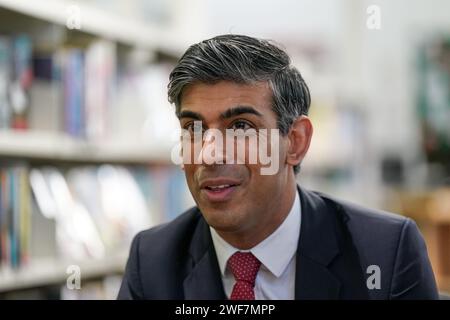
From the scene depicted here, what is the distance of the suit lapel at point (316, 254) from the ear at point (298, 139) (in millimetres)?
116

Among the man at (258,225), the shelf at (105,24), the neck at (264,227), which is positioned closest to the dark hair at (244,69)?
the man at (258,225)

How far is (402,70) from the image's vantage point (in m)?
4.41

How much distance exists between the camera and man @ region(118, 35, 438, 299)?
846mm

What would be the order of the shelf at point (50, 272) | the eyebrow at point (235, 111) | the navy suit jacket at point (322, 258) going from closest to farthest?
the eyebrow at point (235, 111)
the navy suit jacket at point (322, 258)
the shelf at point (50, 272)

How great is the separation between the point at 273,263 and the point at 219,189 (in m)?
0.18

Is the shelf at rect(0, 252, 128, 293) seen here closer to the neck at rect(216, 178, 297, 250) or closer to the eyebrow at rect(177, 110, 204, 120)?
the neck at rect(216, 178, 297, 250)

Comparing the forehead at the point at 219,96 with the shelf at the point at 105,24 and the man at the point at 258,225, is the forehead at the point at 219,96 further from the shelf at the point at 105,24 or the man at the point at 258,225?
the shelf at the point at 105,24

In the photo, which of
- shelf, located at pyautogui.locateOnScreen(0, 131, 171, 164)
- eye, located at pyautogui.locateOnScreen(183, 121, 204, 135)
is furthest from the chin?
shelf, located at pyautogui.locateOnScreen(0, 131, 171, 164)

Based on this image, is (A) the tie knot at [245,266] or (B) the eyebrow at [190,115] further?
(A) the tie knot at [245,266]

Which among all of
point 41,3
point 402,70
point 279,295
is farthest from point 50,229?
point 402,70

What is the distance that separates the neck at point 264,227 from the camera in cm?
95

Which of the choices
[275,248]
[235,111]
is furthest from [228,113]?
[275,248]

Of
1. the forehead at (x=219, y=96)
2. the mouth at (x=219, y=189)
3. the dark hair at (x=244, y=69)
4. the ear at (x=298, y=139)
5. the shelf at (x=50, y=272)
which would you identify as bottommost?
the shelf at (x=50, y=272)
